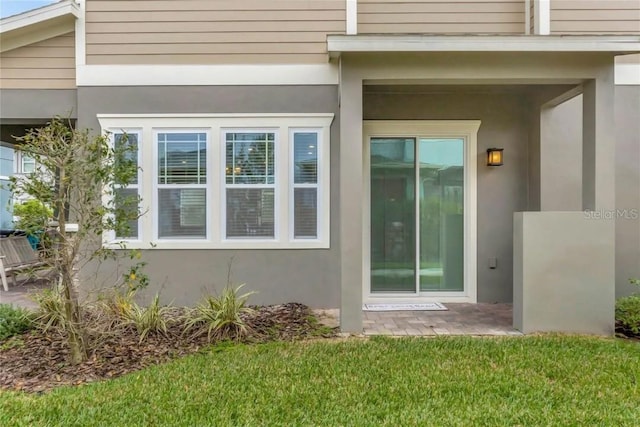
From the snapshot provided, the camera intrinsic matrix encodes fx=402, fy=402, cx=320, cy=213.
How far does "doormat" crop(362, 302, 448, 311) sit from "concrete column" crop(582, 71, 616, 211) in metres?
2.53

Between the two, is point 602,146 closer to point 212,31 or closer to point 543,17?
point 543,17

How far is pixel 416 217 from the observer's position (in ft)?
22.0

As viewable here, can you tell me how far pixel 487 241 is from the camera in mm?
6598

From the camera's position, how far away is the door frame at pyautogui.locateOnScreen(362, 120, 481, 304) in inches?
257

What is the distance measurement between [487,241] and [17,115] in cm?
768

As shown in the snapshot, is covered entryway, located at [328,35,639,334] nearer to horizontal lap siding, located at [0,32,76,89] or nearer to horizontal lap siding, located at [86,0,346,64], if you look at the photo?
horizontal lap siding, located at [86,0,346,64]

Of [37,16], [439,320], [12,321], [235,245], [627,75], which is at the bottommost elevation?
[439,320]

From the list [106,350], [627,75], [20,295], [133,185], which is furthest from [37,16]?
[627,75]

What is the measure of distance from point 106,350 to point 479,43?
540cm

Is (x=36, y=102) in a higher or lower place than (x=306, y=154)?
higher

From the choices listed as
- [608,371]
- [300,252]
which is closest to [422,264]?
[300,252]

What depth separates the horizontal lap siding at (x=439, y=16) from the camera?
6211mm

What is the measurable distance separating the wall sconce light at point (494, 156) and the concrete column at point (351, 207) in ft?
8.95

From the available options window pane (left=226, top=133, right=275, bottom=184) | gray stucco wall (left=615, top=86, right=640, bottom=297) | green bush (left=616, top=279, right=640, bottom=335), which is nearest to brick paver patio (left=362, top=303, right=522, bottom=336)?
green bush (left=616, top=279, right=640, bottom=335)
